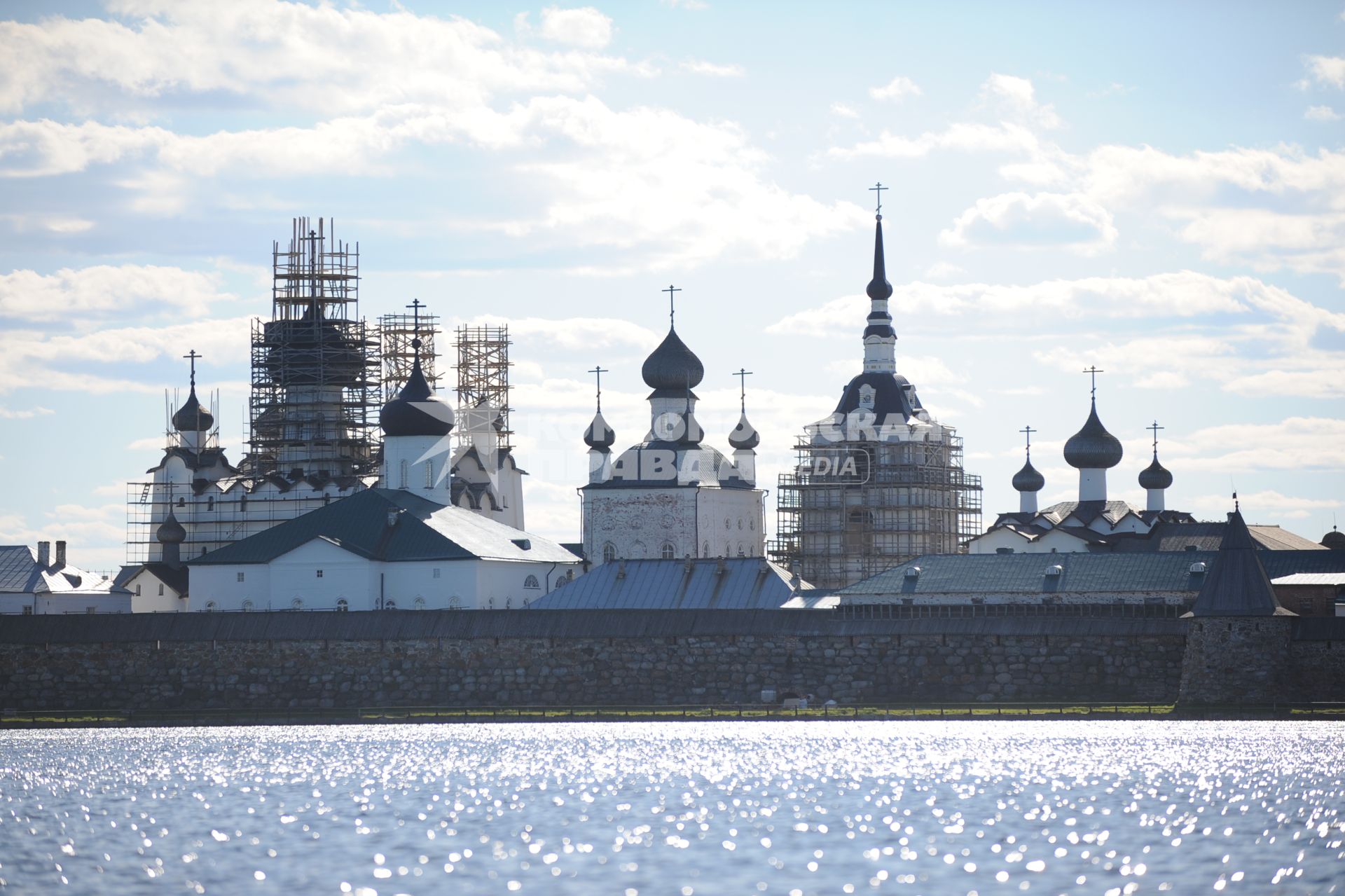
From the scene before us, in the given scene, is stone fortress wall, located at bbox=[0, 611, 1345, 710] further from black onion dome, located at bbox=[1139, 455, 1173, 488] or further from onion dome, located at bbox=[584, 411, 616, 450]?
black onion dome, located at bbox=[1139, 455, 1173, 488]

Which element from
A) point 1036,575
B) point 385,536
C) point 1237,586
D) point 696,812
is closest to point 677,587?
point 385,536

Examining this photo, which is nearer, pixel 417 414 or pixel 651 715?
pixel 651 715

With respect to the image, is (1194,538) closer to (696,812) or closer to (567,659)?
(567,659)

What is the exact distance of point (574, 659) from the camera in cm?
5325

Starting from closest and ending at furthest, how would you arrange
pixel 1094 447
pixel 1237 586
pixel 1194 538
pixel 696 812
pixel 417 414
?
pixel 696 812
pixel 1237 586
pixel 417 414
pixel 1194 538
pixel 1094 447

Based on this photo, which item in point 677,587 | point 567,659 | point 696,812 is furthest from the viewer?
point 677,587

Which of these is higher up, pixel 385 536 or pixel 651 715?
pixel 385 536

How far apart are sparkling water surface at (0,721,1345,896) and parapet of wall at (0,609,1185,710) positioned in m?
2.60

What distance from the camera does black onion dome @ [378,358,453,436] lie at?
64.7 meters

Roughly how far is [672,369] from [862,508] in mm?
8963

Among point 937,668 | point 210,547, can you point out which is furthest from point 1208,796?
point 210,547

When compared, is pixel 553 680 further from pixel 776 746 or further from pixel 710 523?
pixel 710 523

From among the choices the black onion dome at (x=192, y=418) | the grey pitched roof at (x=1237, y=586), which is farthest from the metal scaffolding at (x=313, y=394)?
the grey pitched roof at (x=1237, y=586)

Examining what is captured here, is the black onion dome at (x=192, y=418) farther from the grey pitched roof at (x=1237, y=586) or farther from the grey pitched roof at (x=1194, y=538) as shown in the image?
the grey pitched roof at (x=1237, y=586)
